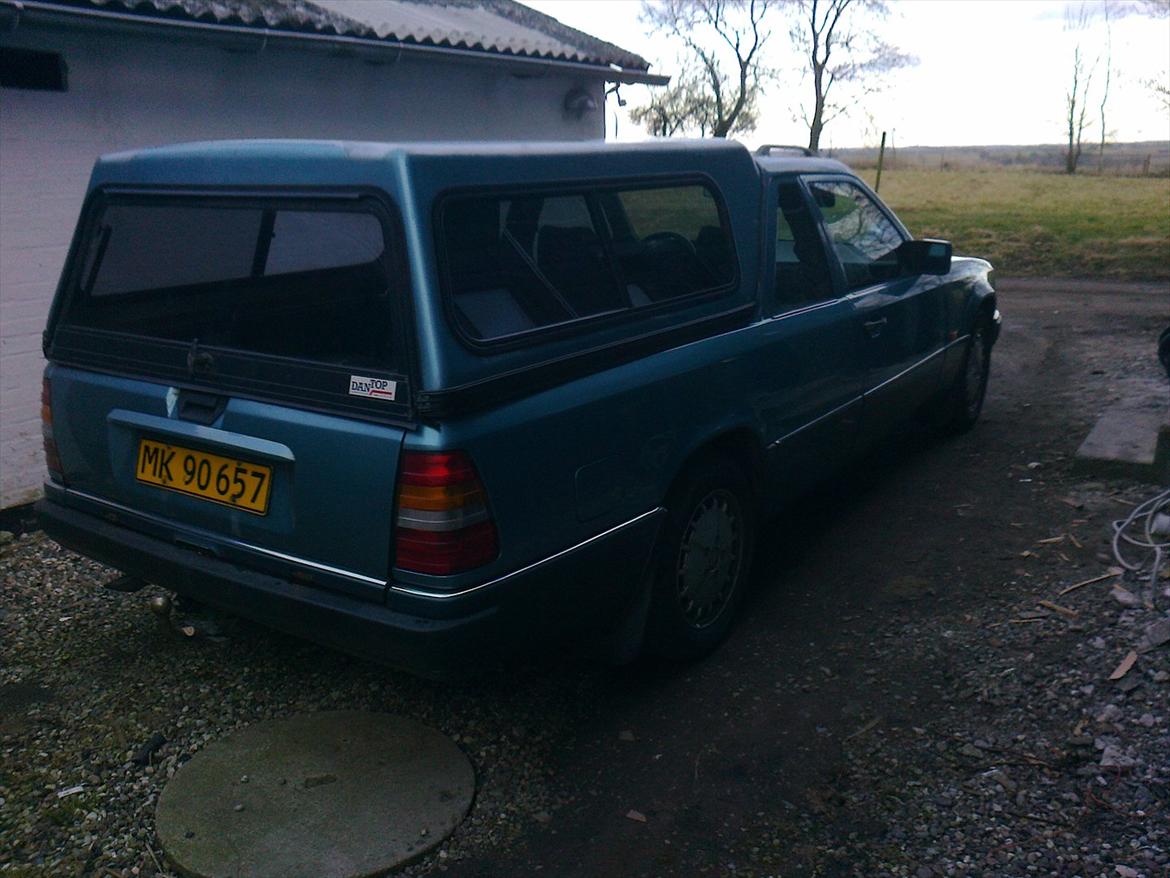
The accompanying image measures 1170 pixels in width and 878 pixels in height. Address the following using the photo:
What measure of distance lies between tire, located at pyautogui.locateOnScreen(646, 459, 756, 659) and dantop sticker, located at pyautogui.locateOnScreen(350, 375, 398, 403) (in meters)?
1.19

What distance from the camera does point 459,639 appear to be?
→ 2.83 meters

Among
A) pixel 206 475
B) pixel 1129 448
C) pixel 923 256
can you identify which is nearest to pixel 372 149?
pixel 206 475

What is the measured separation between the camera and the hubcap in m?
3.83

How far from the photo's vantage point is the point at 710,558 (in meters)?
3.96

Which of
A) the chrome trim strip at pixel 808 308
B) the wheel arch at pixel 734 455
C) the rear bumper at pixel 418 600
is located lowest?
the rear bumper at pixel 418 600

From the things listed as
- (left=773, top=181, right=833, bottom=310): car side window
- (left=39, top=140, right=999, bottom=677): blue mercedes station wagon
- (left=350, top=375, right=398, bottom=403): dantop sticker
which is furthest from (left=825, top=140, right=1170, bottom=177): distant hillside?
(left=350, top=375, right=398, bottom=403): dantop sticker

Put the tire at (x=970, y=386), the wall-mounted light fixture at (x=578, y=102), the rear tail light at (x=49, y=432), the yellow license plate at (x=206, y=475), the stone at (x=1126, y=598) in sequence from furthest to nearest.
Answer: the wall-mounted light fixture at (x=578, y=102) → the tire at (x=970, y=386) → the stone at (x=1126, y=598) → the rear tail light at (x=49, y=432) → the yellow license plate at (x=206, y=475)

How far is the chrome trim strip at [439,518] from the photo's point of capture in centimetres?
277

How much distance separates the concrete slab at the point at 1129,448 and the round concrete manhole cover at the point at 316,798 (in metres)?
3.99

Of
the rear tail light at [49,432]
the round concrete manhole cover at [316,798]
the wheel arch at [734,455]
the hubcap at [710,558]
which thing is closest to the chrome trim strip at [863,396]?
the wheel arch at [734,455]

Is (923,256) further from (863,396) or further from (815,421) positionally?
(815,421)

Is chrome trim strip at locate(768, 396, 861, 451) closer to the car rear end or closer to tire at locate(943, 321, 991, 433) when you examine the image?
the car rear end

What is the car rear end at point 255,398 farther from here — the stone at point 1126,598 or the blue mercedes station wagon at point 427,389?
the stone at point 1126,598

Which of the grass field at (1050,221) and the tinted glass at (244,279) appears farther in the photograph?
the grass field at (1050,221)
